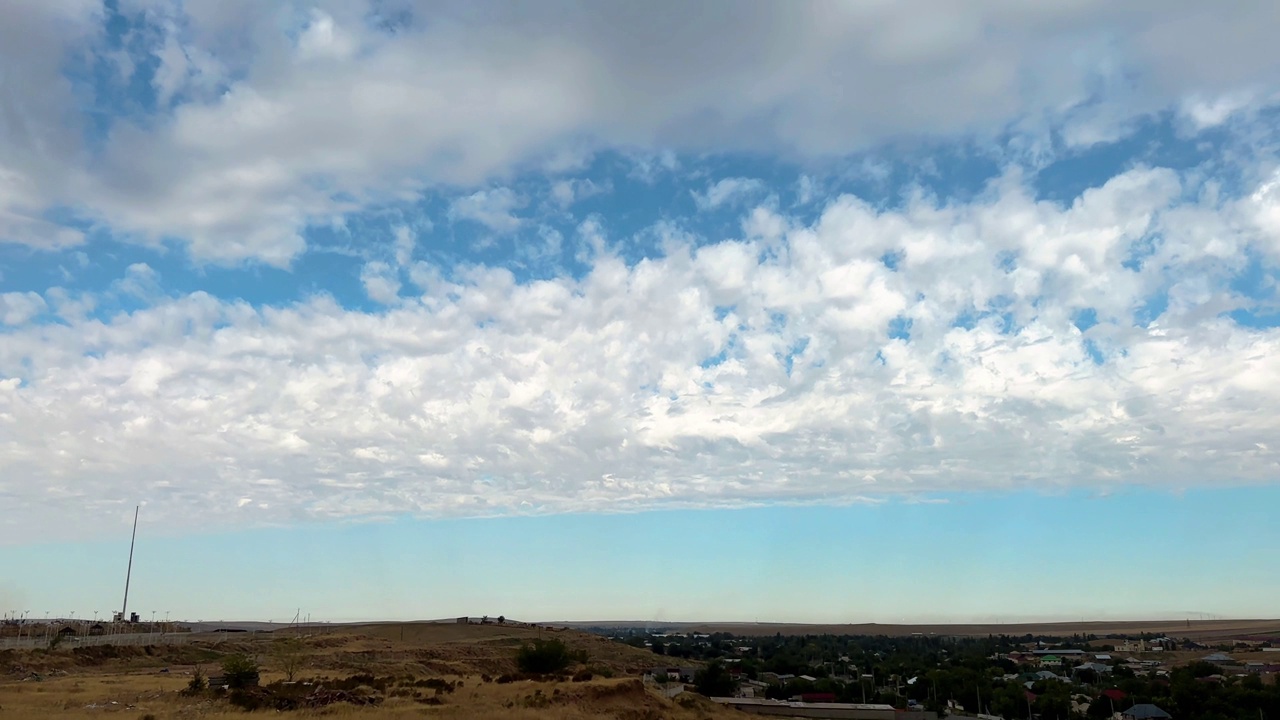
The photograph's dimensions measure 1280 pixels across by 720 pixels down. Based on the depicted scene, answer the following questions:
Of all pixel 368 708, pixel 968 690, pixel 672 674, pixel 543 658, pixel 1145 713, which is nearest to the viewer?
pixel 368 708

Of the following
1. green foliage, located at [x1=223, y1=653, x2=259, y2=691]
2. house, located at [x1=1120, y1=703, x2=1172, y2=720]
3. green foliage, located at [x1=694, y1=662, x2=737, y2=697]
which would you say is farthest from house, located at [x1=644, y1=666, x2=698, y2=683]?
green foliage, located at [x1=223, y1=653, x2=259, y2=691]

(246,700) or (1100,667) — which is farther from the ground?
(246,700)

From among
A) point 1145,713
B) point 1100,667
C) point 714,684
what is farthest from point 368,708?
point 1100,667

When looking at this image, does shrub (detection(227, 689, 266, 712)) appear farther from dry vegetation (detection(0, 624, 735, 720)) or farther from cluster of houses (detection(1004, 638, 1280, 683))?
cluster of houses (detection(1004, 638, 1280, 683))

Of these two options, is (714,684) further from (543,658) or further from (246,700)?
(246,700)

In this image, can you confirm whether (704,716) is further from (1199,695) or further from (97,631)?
(97,631)

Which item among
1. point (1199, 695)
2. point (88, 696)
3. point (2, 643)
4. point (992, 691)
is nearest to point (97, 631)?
point (2, 643)

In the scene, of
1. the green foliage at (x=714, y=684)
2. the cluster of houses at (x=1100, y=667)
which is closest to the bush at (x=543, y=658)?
the green foliage at (x=714, y=684)
